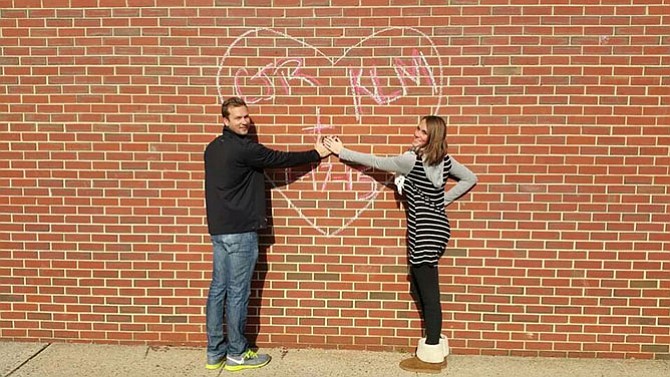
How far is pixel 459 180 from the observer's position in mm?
4457

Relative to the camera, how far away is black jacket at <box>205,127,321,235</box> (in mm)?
4184

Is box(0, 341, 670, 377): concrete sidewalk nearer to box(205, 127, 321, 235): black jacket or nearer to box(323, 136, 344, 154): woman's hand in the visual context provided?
box(205, 127, 321, 235): black jacket

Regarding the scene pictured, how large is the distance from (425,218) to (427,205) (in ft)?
0.28

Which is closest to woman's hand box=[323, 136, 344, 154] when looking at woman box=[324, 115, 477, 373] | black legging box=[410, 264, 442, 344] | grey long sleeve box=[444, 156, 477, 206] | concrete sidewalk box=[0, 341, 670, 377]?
woman box=[324, 115, 477, 373]

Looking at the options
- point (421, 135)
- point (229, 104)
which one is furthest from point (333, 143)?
point (229, 104)

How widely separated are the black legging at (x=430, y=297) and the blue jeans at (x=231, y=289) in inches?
43.7

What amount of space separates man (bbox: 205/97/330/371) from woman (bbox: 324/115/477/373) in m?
0.56

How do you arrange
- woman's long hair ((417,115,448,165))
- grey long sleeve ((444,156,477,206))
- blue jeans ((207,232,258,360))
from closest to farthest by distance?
Result: woman's long hair ((417,115,448,165)), blue jeans ((207,232,258,360)), grey long sleeve ((444,156,477,206))

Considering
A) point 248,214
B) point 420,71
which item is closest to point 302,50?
point 420,71

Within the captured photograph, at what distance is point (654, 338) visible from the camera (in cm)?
458

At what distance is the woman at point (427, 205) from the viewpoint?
4.22 m

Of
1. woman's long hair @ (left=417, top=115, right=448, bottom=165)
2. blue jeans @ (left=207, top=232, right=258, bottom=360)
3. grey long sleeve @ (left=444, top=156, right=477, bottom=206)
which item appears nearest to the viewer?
woman's long hair @ (left=417, top=115, right=448, bottom=165)

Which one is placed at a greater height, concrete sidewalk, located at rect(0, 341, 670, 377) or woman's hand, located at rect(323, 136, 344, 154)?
woman's hand, located at rect(323, 136, 344, 154)

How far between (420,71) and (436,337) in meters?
1.79
